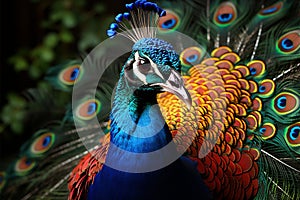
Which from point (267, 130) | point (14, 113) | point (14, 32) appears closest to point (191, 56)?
point (267, 130)

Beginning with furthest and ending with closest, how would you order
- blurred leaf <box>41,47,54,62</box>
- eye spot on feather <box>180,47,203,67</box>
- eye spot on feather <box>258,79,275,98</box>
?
blurred leaf <box>41,47,54,62</box>
eye spot on feather <box>180,47,203,67</box>
eye spot on feather <box>258,79,275,98</box>

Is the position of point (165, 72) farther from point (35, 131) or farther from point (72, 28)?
point (72, 28)

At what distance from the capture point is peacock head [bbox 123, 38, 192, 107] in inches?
47.5

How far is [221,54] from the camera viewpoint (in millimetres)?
1764

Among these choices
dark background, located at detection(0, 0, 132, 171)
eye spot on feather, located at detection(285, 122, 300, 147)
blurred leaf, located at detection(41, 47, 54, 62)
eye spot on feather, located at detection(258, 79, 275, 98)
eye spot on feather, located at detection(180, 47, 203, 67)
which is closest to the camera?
eye spot on feather, located at detection(285, 122, 300, 147)

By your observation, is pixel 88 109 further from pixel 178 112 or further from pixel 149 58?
pixel 149 58

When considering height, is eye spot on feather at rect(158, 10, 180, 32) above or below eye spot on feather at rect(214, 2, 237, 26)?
above

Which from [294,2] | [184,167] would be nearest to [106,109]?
[184,167]

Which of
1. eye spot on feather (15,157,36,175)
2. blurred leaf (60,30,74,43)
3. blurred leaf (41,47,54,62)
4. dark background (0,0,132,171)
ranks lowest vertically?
eye spot on feather (15,157,36,175)

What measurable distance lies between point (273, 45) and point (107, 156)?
0.73 meters

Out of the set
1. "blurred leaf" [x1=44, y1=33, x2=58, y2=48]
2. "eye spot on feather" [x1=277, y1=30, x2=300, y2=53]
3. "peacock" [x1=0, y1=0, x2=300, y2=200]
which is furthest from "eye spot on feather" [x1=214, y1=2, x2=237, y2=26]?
"blurred leaf" [x1=44, y1=33, x2=58, y2=48]

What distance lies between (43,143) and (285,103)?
Answer: 0.95m

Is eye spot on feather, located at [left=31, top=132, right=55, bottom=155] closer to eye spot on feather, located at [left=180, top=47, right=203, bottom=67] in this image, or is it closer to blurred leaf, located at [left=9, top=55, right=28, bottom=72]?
eye spot on feather, located at [left=180, top=47, right=203, bottom=67]

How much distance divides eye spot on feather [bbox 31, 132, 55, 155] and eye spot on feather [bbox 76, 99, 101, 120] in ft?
0.50
